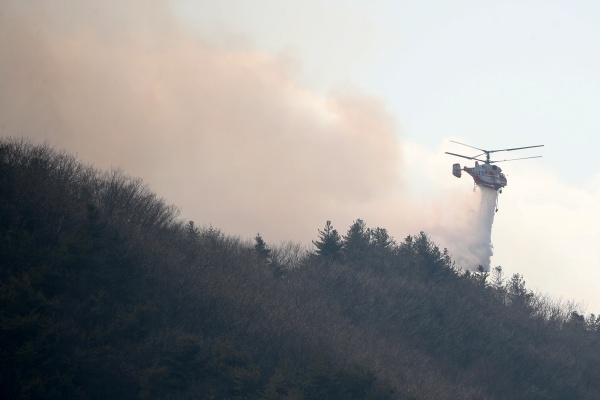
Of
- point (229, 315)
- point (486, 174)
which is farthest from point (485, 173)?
point (229, 315)

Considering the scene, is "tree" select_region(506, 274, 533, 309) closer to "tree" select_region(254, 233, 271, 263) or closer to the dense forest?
the dense forest

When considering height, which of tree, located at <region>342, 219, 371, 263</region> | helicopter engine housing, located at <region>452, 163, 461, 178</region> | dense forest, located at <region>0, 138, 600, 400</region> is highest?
helicopter engine housing, located at <region>452, 163, 461, 178</region>

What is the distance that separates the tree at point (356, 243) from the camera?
9100 centimetres

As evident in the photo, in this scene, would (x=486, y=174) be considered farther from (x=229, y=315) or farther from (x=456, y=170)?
(x=229, y=315)

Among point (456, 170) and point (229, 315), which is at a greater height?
point (456, 170)

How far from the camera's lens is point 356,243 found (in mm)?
93188

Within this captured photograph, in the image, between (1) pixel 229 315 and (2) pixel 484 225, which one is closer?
(1) pixel 229 315

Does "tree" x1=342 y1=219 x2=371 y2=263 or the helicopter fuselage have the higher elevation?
the helicopter fuselage

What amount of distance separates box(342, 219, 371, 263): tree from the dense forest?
0.58 feet

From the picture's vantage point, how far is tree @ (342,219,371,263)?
91000 mm

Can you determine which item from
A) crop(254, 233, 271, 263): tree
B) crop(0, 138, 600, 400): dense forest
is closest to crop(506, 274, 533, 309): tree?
crop(0, 138, 600, 400): dense forest

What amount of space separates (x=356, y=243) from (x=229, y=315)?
37419mm

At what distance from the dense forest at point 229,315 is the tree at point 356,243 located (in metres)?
0.18

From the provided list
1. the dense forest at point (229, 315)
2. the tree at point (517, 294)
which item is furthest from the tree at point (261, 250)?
the tree at point (517, 294)
